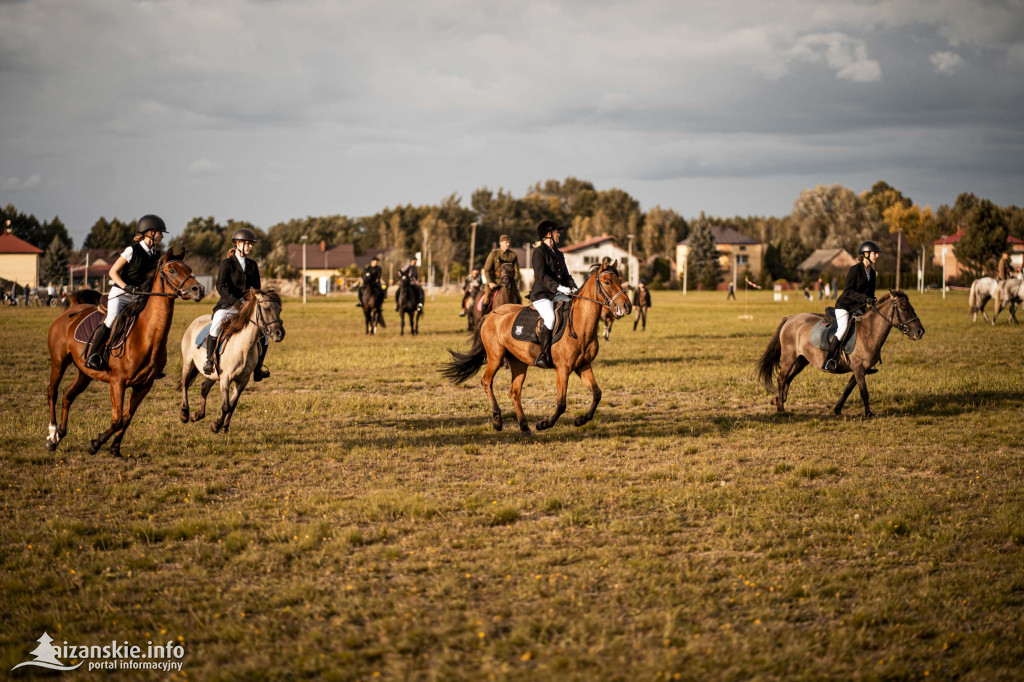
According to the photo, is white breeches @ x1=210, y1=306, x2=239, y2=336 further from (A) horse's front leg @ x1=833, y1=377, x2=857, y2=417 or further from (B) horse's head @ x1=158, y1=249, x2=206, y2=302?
(A) horse's front leg @ x1=833, y1=377, x2=857, y2=417

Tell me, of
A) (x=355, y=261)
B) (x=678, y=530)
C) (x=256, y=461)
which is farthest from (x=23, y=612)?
(x=355, y=261)

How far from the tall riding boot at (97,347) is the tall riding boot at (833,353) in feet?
32.4

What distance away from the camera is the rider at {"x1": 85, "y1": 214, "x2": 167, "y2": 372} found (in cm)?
882

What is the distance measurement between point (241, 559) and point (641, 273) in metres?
102

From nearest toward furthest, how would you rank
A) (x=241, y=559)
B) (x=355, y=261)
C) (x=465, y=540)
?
(x=241, y=559)
(x=465, y=540)
(x=355, y=261)

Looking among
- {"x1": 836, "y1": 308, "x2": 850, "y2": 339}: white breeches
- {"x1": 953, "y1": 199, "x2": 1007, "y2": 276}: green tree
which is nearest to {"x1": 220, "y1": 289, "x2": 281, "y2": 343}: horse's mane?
{"x1": 836, "y1": 308, "x2": 850, "y2": 339}: white breeches

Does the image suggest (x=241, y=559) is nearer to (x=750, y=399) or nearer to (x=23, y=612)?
(x=23, y=612)

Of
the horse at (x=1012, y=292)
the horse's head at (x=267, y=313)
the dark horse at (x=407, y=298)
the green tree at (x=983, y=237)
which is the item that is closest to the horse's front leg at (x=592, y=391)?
the horse's head at (x=267, y=313)

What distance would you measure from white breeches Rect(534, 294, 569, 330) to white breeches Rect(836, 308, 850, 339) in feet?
14.4

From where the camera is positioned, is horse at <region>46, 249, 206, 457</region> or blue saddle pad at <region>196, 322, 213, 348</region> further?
blue saddle pad at <region>196, 322, 213, 348</region>

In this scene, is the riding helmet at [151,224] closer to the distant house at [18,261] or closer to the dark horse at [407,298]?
the dark horse at [407,298]

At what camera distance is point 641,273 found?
104938 millimetres

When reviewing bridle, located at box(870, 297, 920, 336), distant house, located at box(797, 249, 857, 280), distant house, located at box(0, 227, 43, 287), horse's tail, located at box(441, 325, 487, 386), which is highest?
distant house, located at box(797, 249, 857, 280)

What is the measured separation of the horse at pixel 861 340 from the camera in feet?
37.9
